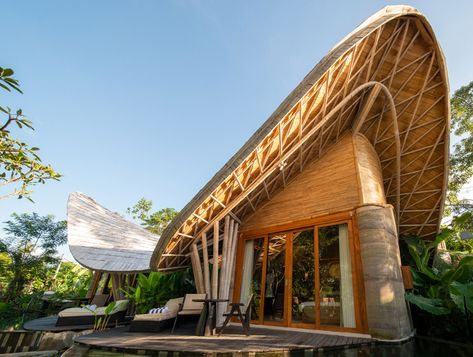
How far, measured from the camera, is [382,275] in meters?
5.05

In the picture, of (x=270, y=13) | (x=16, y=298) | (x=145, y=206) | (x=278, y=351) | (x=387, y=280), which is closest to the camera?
(x=278, y=351)

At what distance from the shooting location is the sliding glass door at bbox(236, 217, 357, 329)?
18.0ft

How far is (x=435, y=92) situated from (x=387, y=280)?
21.0 feet

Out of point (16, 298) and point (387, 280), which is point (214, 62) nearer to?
point (387, 280)

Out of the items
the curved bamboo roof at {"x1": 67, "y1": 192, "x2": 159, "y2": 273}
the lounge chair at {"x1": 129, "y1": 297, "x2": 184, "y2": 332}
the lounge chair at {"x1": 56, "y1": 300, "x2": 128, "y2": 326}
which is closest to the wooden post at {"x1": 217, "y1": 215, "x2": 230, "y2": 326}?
the lounge chair at {"x1": 129, "y1": 297, "x2": 184, "y2": 332}

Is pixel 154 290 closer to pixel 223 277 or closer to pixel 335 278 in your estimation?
pixel 223 277

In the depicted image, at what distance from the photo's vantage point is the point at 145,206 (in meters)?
31.0

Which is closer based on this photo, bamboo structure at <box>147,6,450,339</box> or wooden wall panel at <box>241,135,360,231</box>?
bamboo structure at <box>147,6,450,339</box>

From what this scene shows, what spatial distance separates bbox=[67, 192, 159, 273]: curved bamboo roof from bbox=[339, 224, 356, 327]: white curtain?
6.68 m

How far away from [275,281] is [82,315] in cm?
568

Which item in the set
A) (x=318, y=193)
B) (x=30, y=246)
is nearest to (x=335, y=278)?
(x=318, y=193)

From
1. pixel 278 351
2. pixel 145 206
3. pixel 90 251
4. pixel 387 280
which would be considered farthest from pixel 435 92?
pixel 145 206

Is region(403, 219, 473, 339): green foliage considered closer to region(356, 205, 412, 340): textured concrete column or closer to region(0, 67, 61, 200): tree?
region(356, 205, 412, 340): textured concrete column

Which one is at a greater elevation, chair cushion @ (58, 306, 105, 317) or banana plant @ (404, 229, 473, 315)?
banana plant @ (404, 229, 473, 315)
